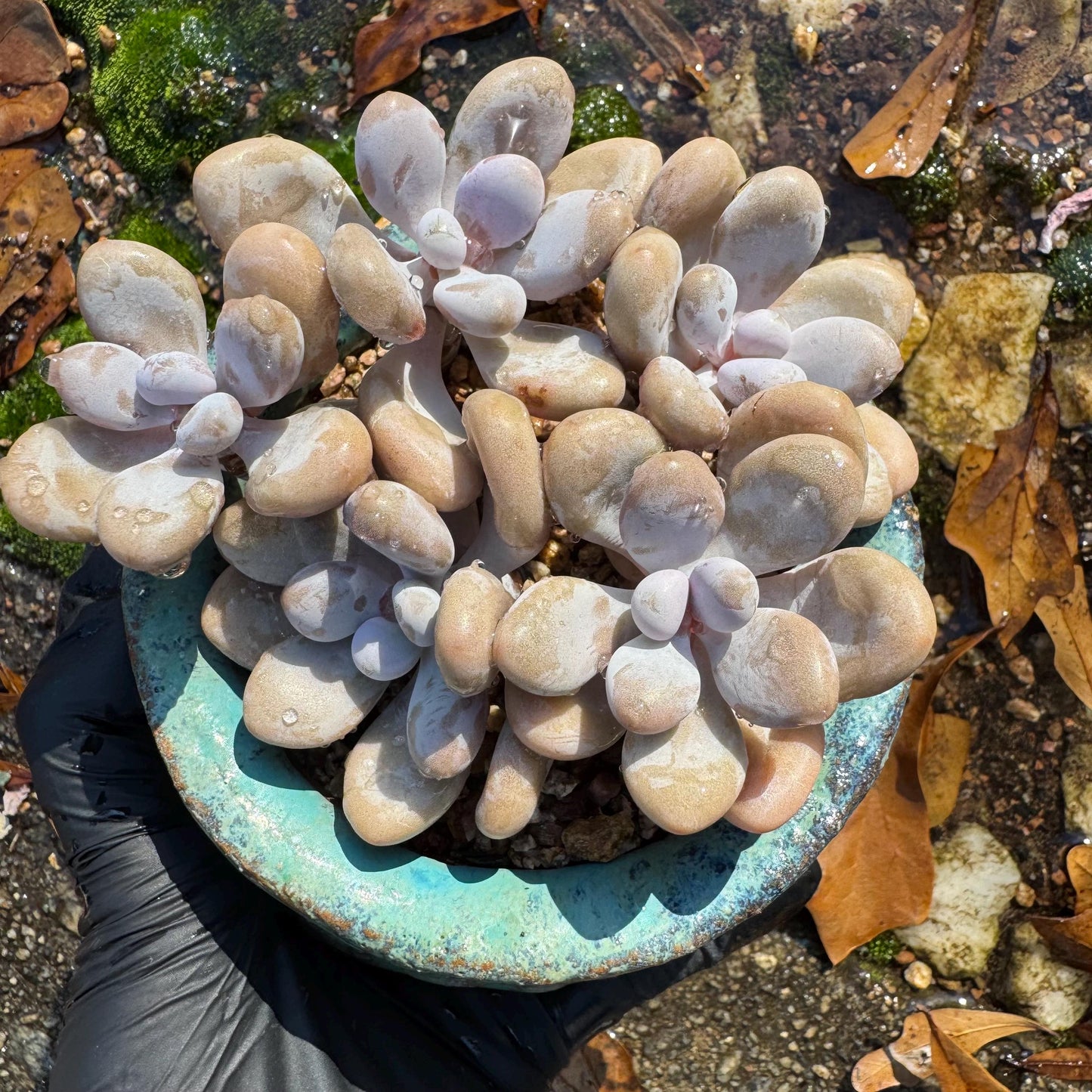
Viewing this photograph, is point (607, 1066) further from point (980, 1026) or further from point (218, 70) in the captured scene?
point (218, 70)

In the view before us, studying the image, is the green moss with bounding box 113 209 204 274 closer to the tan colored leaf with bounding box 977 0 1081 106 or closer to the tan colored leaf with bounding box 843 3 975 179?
the tan colored leaf with bounding box 843 3 975 179

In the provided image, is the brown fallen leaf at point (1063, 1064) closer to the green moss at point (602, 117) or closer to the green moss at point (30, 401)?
the green moss at point (602, 117)

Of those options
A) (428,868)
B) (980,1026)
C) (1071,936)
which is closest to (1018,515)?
(1071,936)

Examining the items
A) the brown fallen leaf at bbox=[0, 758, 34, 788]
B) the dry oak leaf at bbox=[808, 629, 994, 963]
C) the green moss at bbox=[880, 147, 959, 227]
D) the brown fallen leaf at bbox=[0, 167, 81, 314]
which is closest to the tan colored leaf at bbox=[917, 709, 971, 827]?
the dry oak leaf at bbox=[808, 629, 994, 963]

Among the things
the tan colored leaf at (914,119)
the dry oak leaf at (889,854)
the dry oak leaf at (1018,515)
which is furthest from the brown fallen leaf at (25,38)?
the dry oak leaf at (889,854)

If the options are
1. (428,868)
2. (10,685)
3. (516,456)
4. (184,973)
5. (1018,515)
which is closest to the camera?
(516,456)

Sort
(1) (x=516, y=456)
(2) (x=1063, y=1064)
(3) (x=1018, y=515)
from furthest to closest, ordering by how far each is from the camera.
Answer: (2) (x=1063, y=1064) → (3) (x=1018, y=515) → (1) (x=516, y=456)
